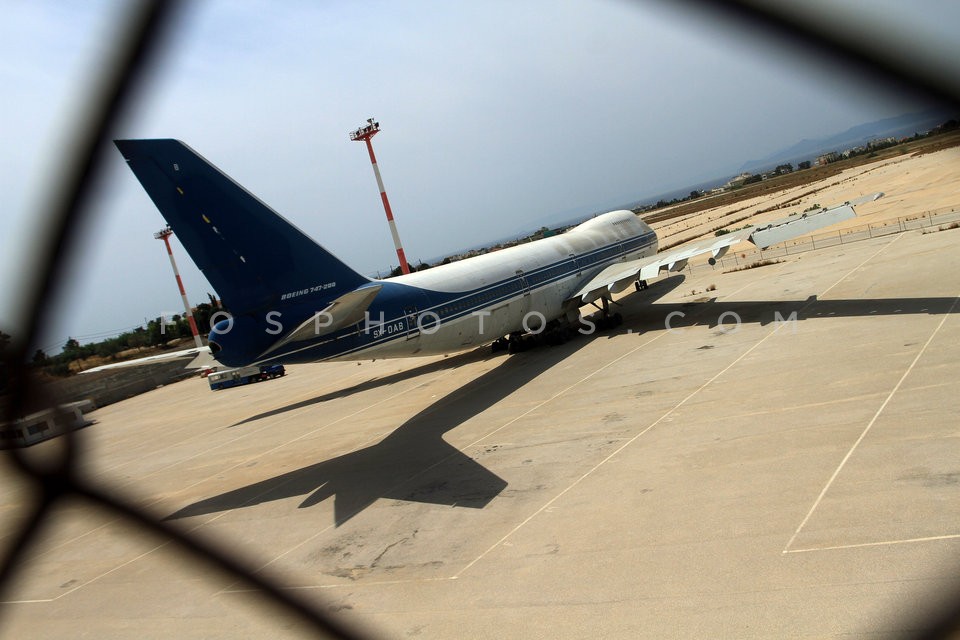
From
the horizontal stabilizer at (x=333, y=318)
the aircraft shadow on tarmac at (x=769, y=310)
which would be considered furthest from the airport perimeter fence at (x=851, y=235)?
the horizontal stabilizer at (x=333, y=318)

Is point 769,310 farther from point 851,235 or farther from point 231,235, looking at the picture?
point 851,235

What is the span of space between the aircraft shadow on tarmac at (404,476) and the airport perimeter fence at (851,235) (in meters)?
19.9

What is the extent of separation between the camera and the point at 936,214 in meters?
40.4

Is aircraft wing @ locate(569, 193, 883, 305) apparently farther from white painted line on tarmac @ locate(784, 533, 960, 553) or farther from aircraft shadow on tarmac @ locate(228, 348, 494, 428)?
white painted line on tarmac @ locate(784, 533, 960, 553)

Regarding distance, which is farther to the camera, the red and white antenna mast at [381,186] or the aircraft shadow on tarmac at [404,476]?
the red and white antenna mast at [381,186]

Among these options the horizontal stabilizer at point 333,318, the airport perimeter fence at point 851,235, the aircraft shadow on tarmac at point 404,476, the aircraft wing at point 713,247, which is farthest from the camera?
the airport perimeter fence at point 851,235

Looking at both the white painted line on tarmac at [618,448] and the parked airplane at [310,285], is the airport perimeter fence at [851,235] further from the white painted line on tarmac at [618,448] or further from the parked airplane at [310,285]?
the white painted line on tarmac at [618,448]

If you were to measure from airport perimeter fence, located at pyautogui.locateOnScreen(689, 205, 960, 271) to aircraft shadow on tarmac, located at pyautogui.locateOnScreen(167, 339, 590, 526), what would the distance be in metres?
19.9

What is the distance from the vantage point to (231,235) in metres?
18.6

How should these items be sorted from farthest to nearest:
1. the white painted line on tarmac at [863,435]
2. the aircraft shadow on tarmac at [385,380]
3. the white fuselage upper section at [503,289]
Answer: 1. the aircraft shadow on tarmac at [385,380]
2. the white fuselage upper section at [503,289]
3. the white painted line on tarmac at [863,435]

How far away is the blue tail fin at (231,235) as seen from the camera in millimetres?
17047

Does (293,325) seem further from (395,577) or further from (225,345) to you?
(395,577)

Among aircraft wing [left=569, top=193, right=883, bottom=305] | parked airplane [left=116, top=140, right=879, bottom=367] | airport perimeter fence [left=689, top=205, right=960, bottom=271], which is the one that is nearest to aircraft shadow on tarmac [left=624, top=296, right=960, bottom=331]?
aircraft wing [left=569, top=193, right=883, bottom=305]

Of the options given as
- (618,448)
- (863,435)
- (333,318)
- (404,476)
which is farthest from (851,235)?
(404,476)
